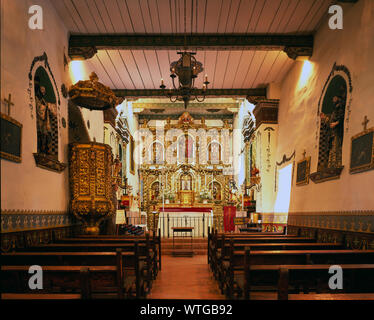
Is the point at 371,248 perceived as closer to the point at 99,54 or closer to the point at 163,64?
the point at 163,64

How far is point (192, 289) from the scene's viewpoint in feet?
16.0

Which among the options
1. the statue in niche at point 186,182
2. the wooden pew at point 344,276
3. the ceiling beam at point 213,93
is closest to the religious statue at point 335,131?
the wooden pew at point 344,276

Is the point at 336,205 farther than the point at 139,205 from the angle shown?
No

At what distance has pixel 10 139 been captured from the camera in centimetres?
398

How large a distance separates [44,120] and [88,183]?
5.05 ft

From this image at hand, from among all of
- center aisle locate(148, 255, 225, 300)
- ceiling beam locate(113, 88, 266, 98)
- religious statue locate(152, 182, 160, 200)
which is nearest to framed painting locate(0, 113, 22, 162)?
center aisle locate(148, 255, 225, 300)

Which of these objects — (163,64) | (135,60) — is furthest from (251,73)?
(135,60)

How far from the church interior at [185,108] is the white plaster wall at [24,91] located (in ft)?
0.10

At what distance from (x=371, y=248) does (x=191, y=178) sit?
1251 centimetres

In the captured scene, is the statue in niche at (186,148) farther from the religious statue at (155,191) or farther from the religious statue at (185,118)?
the religious statue at (155,191)

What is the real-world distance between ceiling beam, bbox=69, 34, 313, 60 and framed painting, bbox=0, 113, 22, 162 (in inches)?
127

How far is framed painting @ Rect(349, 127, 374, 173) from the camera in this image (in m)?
4.18

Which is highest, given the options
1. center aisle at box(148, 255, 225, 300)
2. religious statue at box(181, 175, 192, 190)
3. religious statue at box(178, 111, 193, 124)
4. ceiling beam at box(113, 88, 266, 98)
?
religious statue at box(178, 111, 193, 124)

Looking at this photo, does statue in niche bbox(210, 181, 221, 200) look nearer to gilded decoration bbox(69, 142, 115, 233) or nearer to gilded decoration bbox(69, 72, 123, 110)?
gilded decoration bbox(69, 142, 115, 233)
